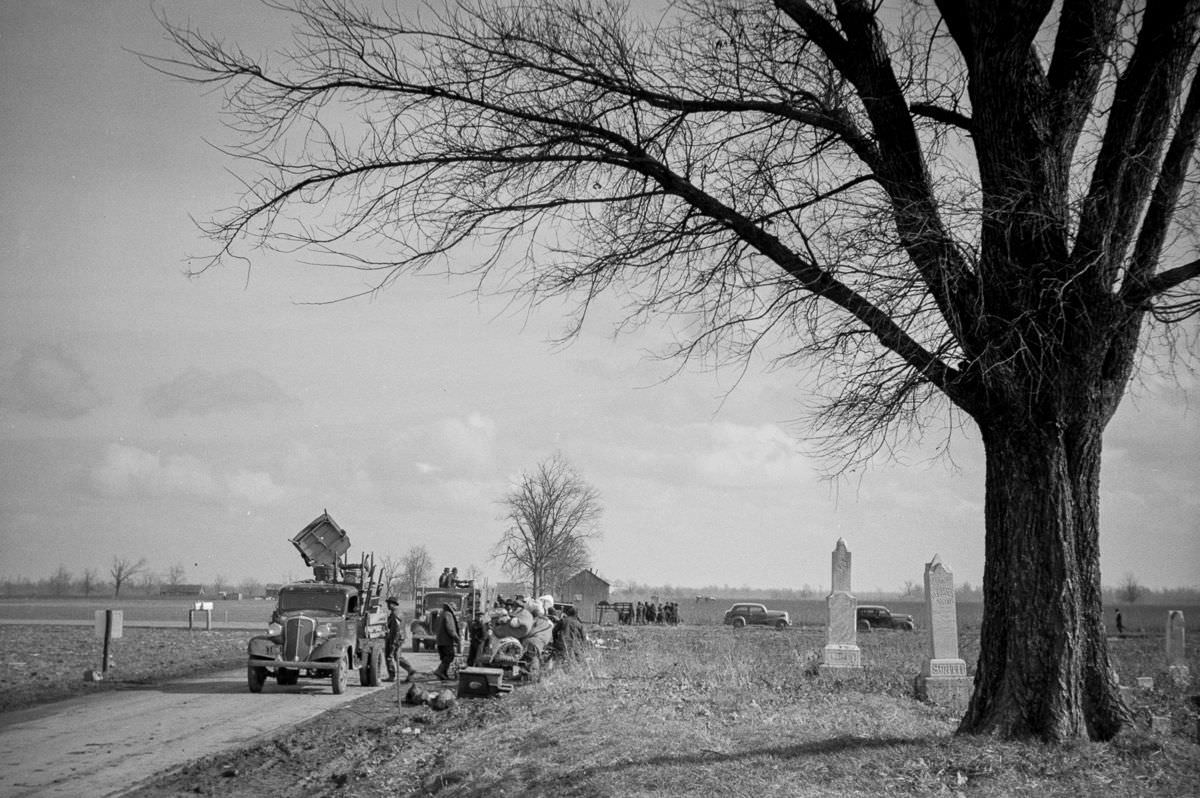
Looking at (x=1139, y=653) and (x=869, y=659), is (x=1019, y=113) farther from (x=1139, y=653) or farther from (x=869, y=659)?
(x=1139, y=653)

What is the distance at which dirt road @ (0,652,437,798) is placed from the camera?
973 centimetres

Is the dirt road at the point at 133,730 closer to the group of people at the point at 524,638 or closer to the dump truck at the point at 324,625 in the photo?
the dump truck at the point at 324,625

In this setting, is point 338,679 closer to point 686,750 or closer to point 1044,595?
point 686,750

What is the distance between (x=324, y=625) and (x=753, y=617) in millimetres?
42526

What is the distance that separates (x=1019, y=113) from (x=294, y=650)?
642 inches

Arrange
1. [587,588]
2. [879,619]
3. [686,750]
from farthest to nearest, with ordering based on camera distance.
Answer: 1. [587,588]
2. [879,619]
3. [686,750]

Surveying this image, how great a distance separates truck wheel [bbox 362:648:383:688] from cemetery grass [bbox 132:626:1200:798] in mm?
3990

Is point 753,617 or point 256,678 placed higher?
point 256,678

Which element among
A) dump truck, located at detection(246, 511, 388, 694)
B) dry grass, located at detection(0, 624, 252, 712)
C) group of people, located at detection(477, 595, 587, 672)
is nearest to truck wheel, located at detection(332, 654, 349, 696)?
dump truck, located at detection(246, 511, 388, 694)

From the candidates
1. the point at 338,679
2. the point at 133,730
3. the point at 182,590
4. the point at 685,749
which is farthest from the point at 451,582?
the point at 182,590

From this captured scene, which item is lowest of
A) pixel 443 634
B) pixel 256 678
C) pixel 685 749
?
pixel 256 678

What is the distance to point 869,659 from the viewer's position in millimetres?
22828

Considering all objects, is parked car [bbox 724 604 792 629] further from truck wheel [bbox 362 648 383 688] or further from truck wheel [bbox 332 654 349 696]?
truck wheel [bbox 332 654 349 696]

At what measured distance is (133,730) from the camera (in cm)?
1288
